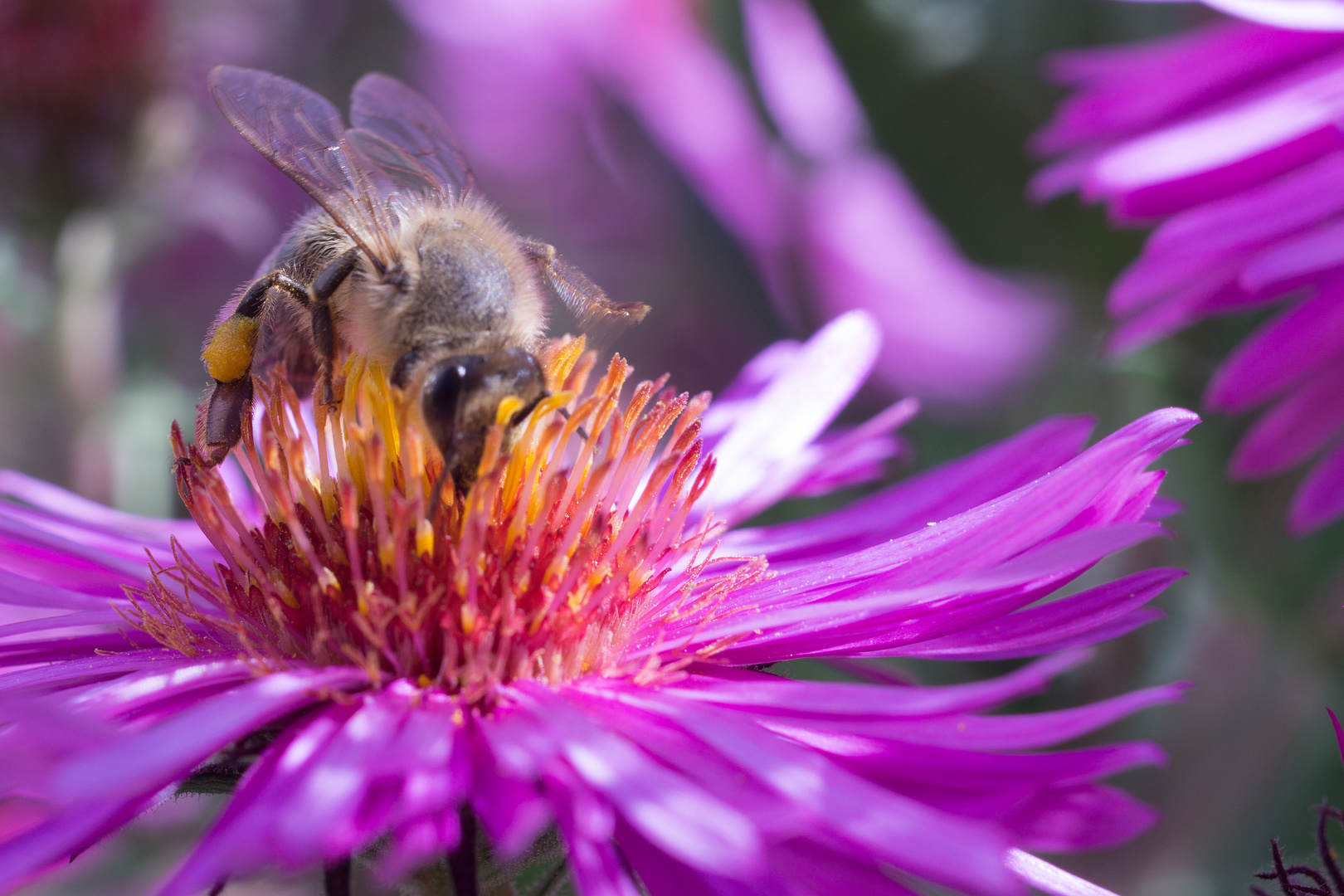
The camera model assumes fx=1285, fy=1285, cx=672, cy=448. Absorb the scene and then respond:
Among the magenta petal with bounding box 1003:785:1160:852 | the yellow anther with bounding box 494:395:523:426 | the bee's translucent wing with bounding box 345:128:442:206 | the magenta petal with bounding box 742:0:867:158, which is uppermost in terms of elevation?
the magenta petal with bounding box 742:0:867:158

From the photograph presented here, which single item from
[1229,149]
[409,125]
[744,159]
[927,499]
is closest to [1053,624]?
[927,499]

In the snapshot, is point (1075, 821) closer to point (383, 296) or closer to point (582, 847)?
point (582, 847)

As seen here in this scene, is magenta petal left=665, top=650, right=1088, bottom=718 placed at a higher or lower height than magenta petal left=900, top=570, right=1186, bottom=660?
lower

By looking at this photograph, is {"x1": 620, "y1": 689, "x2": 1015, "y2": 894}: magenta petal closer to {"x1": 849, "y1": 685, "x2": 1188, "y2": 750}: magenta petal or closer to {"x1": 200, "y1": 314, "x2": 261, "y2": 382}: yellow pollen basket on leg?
{"x1": 849, "y1": 685, "x2": 1188, "y2": 750}: magenta petal

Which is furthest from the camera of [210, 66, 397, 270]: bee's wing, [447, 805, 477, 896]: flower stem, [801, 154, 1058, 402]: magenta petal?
[801, 154, 1058, 402]: magenta petal

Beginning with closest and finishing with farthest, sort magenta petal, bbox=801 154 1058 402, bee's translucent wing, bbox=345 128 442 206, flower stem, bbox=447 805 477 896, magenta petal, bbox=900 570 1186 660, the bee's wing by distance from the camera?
flower stem, bbox=447 805 477 896 < magenta petal, bbox=900 570 1186 660 < the bee's wing < bee's translucent wing, bbox=345 128 442 206 < magenta petal, bbox=801 154 1058 402

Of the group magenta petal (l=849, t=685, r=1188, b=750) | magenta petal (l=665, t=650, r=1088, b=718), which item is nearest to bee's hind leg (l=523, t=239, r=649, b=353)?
magenta petal (l=665, t=650, r=1088, b=718)
